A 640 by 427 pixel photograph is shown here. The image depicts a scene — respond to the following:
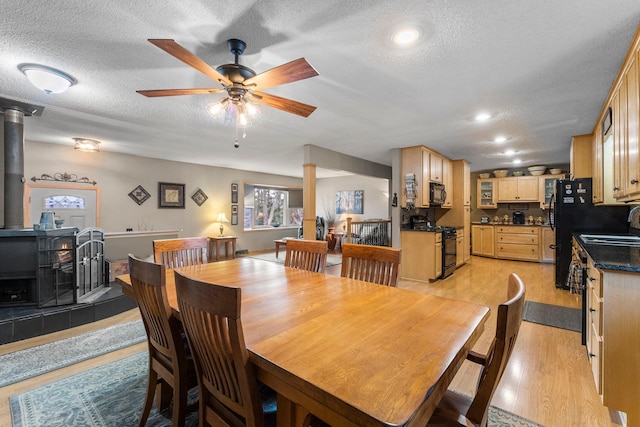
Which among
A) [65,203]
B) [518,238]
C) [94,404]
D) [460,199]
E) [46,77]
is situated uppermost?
[46,77]

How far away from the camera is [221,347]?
980mm

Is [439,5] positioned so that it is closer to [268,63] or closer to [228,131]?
[268,63]

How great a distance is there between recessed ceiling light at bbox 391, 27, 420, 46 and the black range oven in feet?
12.1

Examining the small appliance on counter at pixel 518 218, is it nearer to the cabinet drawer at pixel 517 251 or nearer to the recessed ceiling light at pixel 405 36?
the cabinet drawer at pixel 517 251

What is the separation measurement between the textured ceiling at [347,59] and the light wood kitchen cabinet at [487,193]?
10.8 ft

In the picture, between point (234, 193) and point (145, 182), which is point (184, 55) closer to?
point (145, 182)

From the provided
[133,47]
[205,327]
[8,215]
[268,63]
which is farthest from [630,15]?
[8,215]

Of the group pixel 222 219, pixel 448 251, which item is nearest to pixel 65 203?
pixel 222 219

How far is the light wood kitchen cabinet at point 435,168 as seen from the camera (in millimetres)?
5074

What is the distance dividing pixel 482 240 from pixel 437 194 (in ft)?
9.30

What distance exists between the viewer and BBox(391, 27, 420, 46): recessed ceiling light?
173 cm

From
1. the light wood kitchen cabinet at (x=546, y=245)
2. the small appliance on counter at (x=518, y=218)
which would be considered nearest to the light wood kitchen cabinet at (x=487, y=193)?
the small appliance on counter at (x=518, y=218)

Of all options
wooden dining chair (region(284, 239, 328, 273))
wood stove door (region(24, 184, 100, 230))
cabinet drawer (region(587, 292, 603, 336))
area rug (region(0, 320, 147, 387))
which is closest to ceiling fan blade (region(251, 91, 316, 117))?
wooden dining chair (region(284, 239, 328, 273))

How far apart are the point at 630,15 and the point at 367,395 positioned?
242cm
